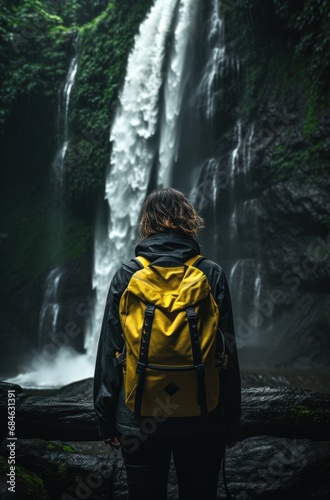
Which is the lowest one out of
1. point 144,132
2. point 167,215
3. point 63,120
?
point 167,215

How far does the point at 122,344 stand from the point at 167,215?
667 millimetres

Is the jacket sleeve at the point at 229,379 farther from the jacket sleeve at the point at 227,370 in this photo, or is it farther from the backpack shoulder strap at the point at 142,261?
the backpack shoulder strap at the point at 142,261

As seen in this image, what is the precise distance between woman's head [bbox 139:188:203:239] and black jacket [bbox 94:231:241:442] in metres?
0.06

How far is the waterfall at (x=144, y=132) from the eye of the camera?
1505 cm

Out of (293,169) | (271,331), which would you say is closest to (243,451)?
(271,331)

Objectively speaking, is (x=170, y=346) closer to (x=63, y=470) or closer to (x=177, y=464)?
(x=177, y=464)

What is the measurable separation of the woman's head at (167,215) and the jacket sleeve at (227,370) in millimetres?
220

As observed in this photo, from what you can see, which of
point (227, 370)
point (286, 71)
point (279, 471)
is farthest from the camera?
point (286, 71)

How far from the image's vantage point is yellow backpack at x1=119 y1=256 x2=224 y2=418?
6.47 ft

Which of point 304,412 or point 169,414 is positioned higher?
point 169,414

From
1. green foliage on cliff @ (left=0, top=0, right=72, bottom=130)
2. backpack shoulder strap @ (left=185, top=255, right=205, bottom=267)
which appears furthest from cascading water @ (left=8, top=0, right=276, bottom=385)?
backpack shoulder strap @ (left=185, top=255, right=205, bottom=267)

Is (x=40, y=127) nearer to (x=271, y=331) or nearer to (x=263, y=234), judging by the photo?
(x=263, y=234)

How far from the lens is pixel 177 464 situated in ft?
6.79

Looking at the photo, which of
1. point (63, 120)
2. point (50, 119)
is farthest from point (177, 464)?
point (50, 119)
